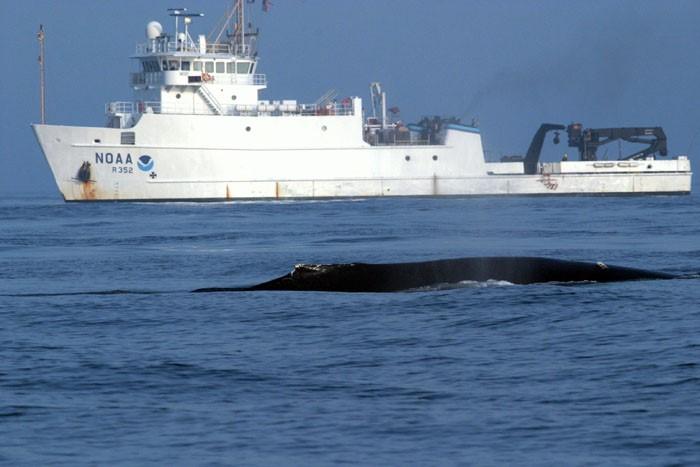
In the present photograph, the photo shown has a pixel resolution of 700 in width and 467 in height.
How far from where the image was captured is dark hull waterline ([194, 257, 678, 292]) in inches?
852

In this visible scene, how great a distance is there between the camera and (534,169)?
93438mm

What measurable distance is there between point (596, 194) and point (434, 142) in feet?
40.5

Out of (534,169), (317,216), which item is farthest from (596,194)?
(317,216)

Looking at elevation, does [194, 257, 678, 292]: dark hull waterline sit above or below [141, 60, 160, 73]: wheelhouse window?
below

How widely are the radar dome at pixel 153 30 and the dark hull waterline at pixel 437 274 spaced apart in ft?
214

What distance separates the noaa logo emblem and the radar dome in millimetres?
9711

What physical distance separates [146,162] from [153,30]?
33.9ft

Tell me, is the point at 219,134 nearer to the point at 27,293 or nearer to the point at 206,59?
the point at 206,59

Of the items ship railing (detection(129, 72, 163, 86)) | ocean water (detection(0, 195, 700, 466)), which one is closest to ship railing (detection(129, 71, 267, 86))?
ship railing (detection(129, 72, 163, 86))

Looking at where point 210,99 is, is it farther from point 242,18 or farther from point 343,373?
point 343,373

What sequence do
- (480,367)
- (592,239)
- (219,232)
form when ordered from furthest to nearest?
(219,232) → (592,239) → (480,367)

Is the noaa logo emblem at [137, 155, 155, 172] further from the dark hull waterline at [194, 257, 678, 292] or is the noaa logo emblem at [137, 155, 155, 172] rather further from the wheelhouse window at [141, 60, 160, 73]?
the dark hull waterline at [194, 257, 678, 292]

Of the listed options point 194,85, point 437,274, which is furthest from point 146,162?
point 437,274

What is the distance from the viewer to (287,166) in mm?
84500
